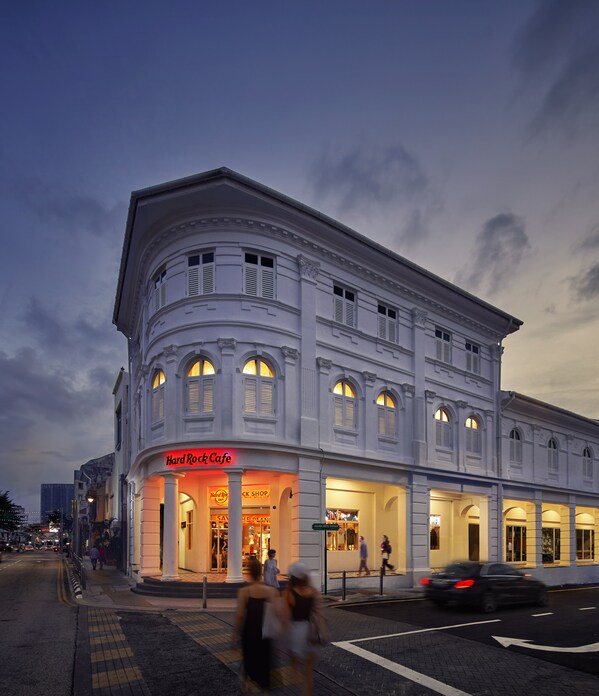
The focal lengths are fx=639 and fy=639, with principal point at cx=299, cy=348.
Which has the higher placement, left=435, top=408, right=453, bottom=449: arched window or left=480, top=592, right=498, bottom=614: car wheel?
left=435, top=408, right=453, bottom=449: arched window

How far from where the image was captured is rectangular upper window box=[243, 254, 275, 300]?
71.2ft

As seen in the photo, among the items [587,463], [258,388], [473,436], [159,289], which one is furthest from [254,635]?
[587,463]

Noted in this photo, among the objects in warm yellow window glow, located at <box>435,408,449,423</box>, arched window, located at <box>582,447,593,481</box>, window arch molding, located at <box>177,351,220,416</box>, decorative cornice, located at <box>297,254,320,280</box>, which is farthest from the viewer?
arched window, located at <box>582,447,593,481</box>

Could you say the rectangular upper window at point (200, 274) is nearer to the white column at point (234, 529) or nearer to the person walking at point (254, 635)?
the white column at point (234, 529)

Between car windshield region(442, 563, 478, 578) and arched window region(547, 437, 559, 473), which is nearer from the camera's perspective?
car windshield region(442, 563, 478, 578)

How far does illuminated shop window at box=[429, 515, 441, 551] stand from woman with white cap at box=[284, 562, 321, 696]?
2332 centimetres

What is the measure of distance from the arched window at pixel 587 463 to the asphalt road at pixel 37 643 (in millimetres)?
31622

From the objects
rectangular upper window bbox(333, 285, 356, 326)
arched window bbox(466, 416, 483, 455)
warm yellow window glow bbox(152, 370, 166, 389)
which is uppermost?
rectangular upper window bbox(333, 285, 356, 326)

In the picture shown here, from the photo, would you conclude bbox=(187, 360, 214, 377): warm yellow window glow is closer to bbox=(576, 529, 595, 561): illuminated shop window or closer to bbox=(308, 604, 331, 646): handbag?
bbox=(308, 604, 331, 646): handbag

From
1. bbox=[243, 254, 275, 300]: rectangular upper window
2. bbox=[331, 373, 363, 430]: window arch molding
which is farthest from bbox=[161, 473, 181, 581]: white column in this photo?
bbox=[243, 254, 275, 300]: rectangular upper window

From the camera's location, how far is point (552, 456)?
1465 inches

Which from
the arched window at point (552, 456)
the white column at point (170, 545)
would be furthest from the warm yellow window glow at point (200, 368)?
the arched window at point (552, 456)

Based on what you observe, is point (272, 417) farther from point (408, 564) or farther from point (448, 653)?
point (448, 653)

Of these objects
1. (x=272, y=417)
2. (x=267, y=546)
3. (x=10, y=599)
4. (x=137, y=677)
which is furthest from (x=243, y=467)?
(x=137, y=677)
